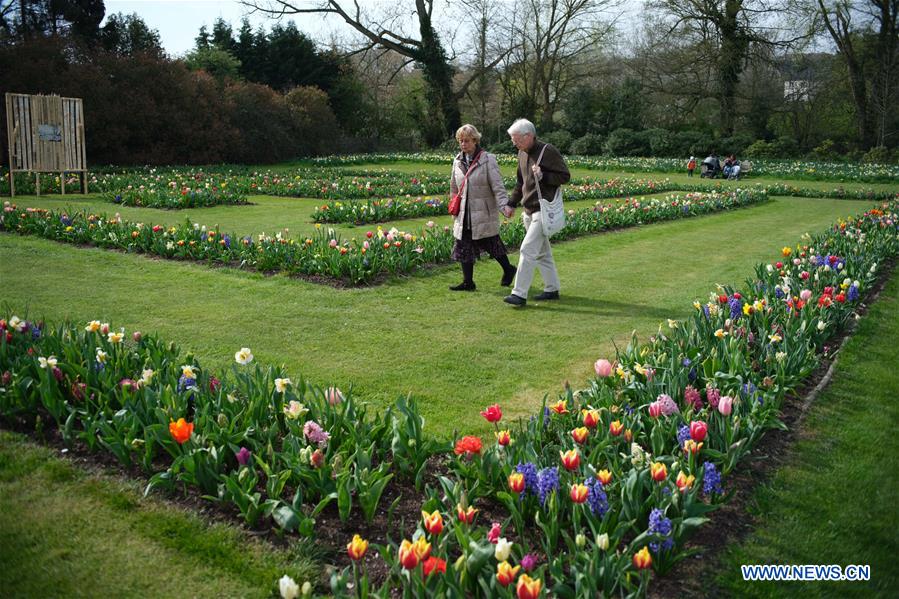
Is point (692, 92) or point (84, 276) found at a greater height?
point (692, 92)

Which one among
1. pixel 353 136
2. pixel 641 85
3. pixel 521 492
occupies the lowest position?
pixel 521 492

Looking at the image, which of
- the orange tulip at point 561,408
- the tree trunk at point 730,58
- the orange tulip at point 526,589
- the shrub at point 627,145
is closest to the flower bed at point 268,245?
the orange tulip at point 561,408

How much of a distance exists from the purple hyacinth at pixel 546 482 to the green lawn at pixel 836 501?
2.10 feet

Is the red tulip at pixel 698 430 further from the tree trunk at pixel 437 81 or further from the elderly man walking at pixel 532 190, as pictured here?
the tree trunk at pixel 437 81

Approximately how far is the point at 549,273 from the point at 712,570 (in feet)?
14.6

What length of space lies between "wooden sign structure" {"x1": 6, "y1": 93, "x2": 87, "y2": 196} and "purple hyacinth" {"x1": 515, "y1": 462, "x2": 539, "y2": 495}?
45.3 feet

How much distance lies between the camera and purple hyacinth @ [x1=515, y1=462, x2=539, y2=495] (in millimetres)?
2732

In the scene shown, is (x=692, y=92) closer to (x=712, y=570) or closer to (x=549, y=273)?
(x=549, y=273)

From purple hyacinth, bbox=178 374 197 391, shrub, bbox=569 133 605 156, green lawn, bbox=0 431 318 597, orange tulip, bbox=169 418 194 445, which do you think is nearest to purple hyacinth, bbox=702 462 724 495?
green lawn, bbox=0 431 318 597

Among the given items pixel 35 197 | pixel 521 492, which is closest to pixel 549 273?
pixel 521 492

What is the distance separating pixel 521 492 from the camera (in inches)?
106

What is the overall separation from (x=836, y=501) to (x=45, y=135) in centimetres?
1543

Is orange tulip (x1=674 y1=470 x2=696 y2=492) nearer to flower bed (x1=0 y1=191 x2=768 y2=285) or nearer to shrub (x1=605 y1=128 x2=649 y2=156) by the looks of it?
flower bed (x1=0 y1=191 x2=768 y2=285)

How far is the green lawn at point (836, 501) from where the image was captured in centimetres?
251
